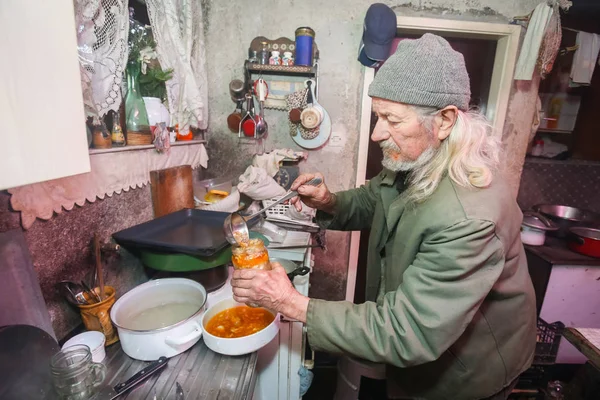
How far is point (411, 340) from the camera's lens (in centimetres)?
72

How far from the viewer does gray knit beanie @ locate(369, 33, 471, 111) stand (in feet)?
2.70

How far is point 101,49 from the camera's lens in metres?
0.95

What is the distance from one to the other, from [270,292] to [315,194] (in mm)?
607

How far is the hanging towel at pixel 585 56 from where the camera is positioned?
2.08 m

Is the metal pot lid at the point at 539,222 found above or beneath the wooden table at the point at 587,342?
above

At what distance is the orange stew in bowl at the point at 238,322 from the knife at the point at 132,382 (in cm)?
15

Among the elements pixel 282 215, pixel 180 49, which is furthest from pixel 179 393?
pixel 180 49

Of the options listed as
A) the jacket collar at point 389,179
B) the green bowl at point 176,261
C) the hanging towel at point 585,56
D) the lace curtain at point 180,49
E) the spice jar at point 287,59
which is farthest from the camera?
the hanging towel at point 585,56

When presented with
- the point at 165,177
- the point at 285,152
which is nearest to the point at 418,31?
the point at 285,152

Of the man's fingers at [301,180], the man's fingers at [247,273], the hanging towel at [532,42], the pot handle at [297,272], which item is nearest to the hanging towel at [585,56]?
the hanging towel at [532,42]

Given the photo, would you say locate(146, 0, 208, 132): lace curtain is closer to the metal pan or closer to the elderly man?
the metal pan

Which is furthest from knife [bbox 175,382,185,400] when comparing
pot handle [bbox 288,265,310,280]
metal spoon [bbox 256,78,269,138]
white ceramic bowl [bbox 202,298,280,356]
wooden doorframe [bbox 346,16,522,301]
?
wooden doorframe [bbox 346,16,522,301]

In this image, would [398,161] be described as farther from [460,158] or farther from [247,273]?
[247,273]

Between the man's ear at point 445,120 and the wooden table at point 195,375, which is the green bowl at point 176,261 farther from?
the man's ear at point 445,120
